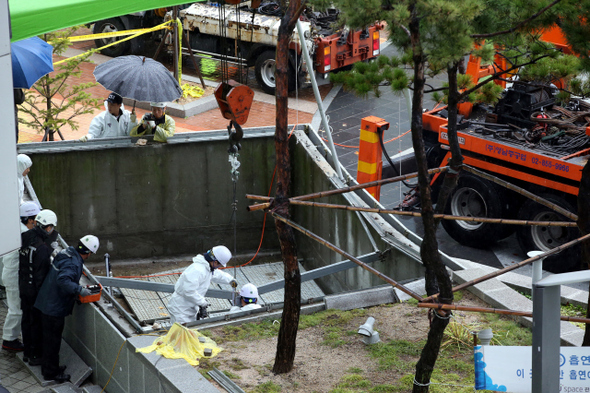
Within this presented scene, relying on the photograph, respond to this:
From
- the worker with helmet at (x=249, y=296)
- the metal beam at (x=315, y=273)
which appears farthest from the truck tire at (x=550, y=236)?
the worker with helmet at (x=249, y=296)

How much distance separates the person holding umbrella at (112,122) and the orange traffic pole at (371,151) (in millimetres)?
3566

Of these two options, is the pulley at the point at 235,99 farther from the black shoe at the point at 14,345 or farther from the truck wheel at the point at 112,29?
the truck wheel at the point at 112,29

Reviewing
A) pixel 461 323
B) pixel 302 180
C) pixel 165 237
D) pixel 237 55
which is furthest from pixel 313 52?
pixel 461 323

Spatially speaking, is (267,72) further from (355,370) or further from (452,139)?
(452,139)

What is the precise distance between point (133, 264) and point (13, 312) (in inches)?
131

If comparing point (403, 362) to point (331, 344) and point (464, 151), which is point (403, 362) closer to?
point (331, 344)

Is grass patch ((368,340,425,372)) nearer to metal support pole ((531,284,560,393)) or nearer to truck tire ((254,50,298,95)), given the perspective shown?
metal support pole ((531,284,560,393))

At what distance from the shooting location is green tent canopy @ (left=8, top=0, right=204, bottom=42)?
7.74 meters

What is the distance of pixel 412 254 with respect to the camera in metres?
9.16

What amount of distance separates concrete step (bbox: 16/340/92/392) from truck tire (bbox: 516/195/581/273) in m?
6.26

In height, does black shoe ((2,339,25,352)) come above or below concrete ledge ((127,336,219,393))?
below

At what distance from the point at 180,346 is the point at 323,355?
147 cm

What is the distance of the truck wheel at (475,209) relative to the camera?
11.0 m

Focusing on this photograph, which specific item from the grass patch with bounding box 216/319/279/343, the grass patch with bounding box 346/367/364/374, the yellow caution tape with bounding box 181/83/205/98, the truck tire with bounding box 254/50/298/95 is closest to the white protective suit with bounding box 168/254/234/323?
the grass patch with bounding box 216/319/279/343
